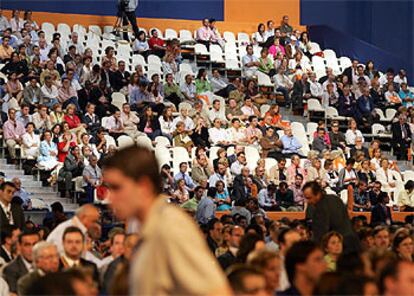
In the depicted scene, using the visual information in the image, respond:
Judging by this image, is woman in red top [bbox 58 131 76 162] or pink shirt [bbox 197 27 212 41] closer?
woman in red top [bbox 58 131 76 162]

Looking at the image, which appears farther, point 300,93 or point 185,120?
point 300,93

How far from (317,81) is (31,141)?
23.9 ft

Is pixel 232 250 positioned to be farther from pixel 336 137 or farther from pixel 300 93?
pixel 300 93

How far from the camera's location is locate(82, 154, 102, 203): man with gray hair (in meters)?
14.2

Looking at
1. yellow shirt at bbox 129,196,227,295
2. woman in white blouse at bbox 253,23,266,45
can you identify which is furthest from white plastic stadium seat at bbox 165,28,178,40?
yellow shirt at bbox 129,196,227,295

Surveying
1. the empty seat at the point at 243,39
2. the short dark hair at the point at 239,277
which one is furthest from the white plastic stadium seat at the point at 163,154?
the short dark hair at the point at 239,277

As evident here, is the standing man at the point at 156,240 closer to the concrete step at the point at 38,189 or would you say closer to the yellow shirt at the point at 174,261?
the yellow shirt at the point at 174,261

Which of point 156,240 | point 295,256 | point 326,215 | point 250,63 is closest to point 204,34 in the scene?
point 250,63

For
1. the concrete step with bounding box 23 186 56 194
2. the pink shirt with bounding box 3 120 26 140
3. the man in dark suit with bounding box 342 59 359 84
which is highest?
the man in dark suit with bounding box 342 59 359 84

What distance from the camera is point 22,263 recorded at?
7.38m

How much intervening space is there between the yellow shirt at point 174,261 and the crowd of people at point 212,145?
7.94 ft

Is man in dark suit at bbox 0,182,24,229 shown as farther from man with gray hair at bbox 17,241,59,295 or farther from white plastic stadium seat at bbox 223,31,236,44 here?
white plastic stadium seat at bbox 223,31,236,44

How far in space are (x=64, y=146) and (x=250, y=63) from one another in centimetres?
624

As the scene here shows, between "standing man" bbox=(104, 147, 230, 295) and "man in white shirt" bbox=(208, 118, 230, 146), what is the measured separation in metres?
14.1
